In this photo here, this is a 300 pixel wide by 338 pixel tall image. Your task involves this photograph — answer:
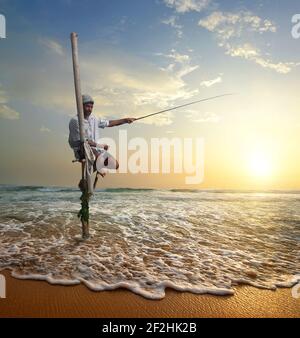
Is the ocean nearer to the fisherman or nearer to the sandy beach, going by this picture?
A: the sandy beach

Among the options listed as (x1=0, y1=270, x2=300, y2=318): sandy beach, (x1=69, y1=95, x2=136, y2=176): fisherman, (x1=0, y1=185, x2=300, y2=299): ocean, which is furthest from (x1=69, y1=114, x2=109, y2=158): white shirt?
(x1=0, y1=270, x2=300, y2=318): sandy beach

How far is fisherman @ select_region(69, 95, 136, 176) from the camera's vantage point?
7.75 meters

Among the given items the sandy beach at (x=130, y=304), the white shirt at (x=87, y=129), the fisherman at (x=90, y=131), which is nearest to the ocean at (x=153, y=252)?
the sandy beach at (x=130, y=304)

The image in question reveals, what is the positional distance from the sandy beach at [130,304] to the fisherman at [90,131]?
3.54m

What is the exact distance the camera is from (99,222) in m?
A: 10.7

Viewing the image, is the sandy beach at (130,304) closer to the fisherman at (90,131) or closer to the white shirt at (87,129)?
the fisherman at (90,131)

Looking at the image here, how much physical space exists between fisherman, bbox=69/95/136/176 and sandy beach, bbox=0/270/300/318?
3535 mm

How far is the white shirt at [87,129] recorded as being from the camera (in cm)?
773

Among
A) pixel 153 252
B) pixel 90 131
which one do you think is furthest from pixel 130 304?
pixel 90 131

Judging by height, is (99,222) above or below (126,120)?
below
